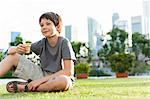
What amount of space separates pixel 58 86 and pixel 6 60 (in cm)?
60

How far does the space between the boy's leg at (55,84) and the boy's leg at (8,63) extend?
0.38m

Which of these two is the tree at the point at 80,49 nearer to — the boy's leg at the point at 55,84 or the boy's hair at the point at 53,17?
the boy's hair at the point at 53,17

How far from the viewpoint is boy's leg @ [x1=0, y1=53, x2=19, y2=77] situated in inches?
138

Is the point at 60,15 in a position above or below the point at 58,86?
above

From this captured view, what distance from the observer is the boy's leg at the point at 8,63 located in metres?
3.51

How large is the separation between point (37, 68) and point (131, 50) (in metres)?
25.5

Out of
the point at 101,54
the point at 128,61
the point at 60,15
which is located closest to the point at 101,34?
the point at 101,54

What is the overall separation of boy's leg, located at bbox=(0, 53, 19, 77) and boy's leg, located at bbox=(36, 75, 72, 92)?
38 centimetres

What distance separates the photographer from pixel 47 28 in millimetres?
3578

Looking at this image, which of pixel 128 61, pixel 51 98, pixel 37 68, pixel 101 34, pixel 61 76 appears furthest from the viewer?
pixel 101 34

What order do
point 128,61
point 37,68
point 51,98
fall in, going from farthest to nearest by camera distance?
point 128,61
point 37,68
point 51,98

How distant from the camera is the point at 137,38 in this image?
28.4m

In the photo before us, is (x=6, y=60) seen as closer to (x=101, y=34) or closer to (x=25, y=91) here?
(x=25, y=91)

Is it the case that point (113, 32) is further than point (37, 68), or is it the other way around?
point (113, 32)
